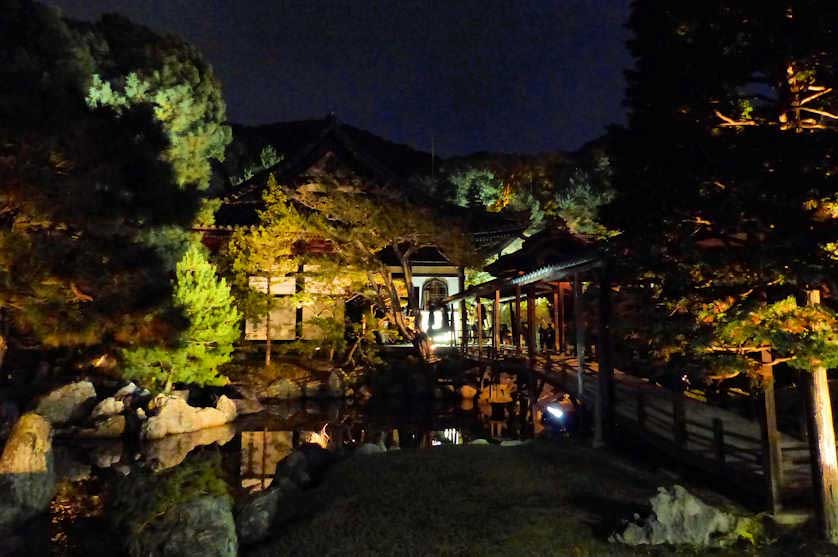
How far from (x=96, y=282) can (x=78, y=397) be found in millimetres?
7694

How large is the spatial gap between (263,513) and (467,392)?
1434 centimetres

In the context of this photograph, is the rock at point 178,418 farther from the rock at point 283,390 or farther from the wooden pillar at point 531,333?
the wooden pillar at point 531,333

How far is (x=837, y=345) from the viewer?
541 cm

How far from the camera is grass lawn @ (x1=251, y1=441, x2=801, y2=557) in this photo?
19.3 feet

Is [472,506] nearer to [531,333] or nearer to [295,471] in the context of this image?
[295,471]

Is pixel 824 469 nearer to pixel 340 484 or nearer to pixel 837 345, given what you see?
pixel 837 345

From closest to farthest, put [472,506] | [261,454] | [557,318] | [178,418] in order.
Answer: [472,506] → [261,454] → [178,418] → [557,318]

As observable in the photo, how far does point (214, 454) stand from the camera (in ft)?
43.7

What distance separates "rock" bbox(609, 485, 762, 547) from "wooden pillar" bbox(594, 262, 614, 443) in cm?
410

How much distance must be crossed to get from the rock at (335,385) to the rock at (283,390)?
1.04 m

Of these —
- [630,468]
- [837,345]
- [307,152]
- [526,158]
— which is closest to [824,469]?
[837,345]

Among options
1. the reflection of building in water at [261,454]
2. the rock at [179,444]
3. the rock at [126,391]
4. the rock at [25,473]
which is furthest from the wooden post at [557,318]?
the rock at [25,473]

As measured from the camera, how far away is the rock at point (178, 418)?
1535 cm

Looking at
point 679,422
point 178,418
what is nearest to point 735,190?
point 679,422
